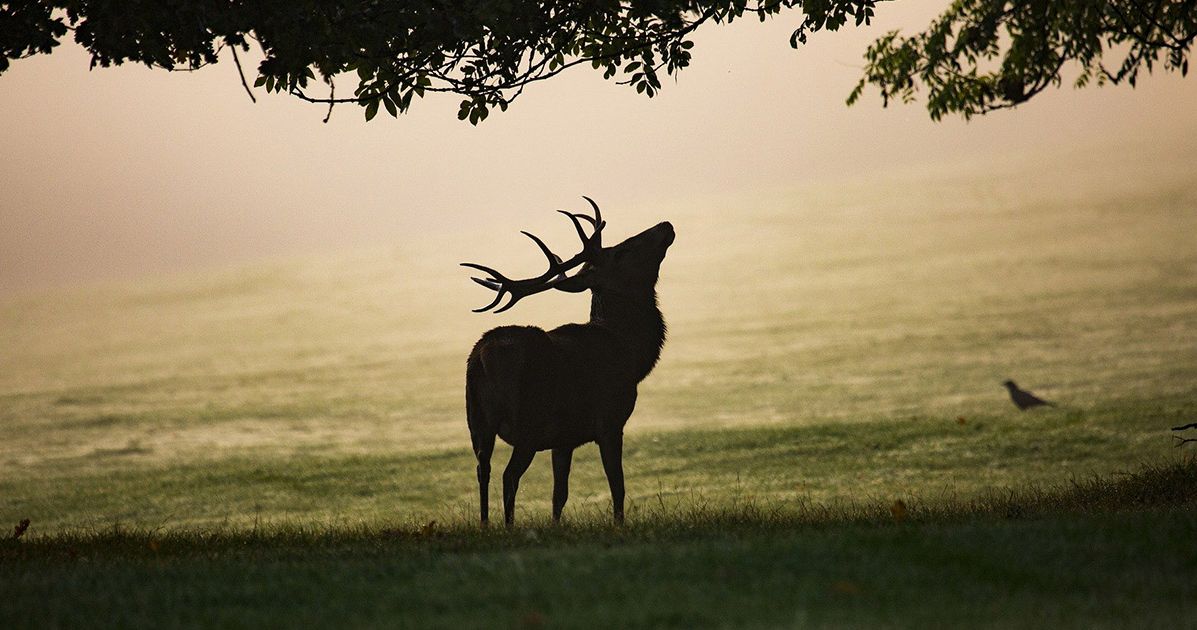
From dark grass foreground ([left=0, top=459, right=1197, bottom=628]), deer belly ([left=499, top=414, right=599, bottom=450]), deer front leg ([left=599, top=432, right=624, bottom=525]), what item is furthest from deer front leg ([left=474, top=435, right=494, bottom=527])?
deer front leg ([left=599, top=432, right=624, bottom=525])

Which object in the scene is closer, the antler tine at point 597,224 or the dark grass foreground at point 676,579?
the dark grass foreground at point 676,579

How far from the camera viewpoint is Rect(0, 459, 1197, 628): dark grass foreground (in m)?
7.18

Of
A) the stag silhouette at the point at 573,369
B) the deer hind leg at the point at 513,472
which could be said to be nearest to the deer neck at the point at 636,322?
the stag silhouette at the point at 573,369

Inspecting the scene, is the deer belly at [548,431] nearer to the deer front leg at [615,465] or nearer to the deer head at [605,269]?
the deer front leg at [615,465]

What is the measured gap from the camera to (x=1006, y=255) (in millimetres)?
47750

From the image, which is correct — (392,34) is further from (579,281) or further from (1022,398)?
(1022,398)

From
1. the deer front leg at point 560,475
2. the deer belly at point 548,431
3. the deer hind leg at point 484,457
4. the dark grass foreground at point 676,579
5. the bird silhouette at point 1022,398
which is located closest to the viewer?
the dark grass foreground at point 676,579

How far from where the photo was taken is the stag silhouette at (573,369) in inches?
438

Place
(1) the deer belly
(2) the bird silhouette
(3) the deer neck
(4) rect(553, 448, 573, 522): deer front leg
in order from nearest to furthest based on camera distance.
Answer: (1) the deer belly < (4) rect(553, 448, 573, 522): deer front leg < (3) the deer neck < (2) the bird silhouette

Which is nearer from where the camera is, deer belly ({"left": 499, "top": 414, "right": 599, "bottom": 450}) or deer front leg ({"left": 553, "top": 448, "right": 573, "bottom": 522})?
deer belly ({"left": 499, "top": 414, "right": 599, "bottom": 450})

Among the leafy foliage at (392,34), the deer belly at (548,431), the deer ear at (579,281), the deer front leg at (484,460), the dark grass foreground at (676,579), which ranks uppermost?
the leafy foliage at (392,34)

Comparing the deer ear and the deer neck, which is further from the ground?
the deer ear

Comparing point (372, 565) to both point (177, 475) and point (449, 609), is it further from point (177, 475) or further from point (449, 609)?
point (177, 475)

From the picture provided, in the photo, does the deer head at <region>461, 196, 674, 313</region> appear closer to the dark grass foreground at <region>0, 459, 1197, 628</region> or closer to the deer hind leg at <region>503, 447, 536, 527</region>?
the deer hind leg at <region>503, 447, 536, 527</region>
